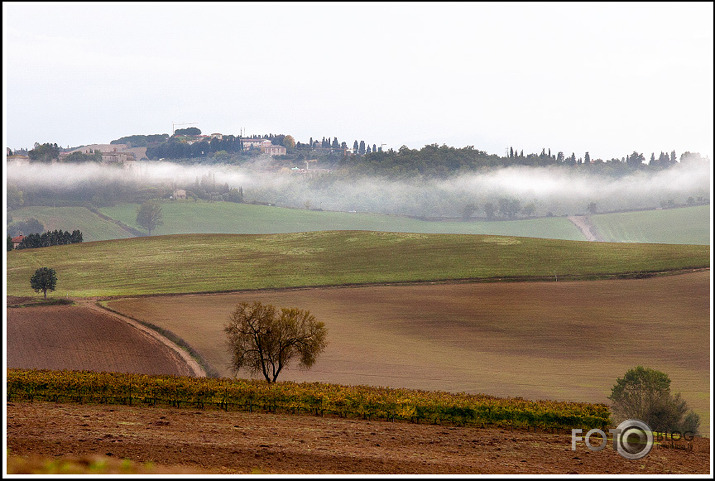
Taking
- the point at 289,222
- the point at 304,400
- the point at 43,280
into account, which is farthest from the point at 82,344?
the point at 289,222

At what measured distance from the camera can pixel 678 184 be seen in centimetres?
3894

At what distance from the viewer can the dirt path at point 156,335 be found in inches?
1157

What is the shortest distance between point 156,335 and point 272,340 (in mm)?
7964

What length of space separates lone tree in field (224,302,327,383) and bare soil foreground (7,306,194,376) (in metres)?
3.59

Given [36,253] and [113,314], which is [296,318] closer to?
[113,314]

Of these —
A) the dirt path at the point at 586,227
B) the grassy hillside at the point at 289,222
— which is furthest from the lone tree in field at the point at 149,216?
the dirt path at the point at 586,227

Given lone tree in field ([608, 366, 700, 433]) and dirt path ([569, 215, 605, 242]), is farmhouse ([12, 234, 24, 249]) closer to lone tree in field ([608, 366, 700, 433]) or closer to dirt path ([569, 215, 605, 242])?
lone tree in field ([608, 366, 700, 433])

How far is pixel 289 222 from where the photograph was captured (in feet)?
133

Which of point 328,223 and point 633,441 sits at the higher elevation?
point 328,223

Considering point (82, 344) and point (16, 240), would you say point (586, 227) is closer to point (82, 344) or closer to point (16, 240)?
point (82, 344)

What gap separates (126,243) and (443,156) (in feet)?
64.0

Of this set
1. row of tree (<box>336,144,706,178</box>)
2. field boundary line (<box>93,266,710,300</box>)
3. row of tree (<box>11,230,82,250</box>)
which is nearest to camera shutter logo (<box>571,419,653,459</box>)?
field boundary line (<box>93,266,710,300</box>)

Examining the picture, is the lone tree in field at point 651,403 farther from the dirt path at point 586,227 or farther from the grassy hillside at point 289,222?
the grassy hillside at point 289,222

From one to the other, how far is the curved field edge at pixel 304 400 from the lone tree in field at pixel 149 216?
16131 mm
